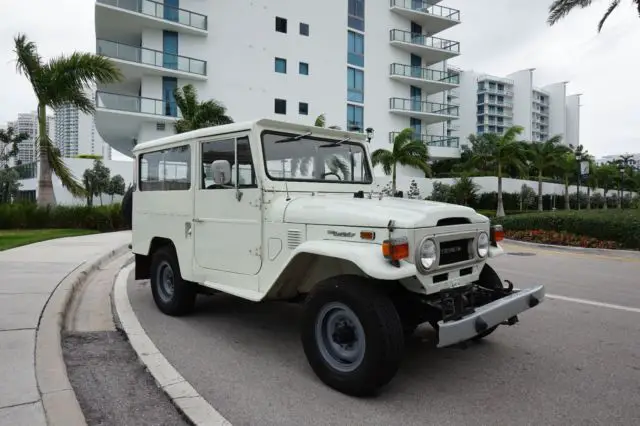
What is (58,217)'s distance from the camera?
1909 centimetres

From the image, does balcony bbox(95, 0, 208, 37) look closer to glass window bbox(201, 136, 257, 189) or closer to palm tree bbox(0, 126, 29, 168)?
palm tree bbox(0, 126, 29, 168)

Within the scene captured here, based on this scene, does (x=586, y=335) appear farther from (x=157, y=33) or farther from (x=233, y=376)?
(x=157, y=33)

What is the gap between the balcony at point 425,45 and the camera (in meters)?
42.1

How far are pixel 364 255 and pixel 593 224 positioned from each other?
13.9 m

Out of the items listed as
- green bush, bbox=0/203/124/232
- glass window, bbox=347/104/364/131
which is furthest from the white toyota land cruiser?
glass window, bbox=347/104/364/131

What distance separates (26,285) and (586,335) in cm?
761

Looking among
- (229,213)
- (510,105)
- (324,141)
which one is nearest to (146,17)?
A: (324,141)

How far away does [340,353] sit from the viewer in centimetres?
392

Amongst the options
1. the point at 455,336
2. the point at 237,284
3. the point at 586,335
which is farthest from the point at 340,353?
the point at 586,335

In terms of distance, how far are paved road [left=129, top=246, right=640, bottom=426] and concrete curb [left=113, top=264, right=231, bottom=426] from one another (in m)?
0.11

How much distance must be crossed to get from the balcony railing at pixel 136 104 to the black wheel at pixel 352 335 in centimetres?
2844

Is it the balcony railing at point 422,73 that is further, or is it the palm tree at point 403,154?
the balcony railing at point 422,73

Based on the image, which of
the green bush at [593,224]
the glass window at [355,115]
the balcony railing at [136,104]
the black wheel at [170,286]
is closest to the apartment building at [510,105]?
the glass window at [355,115]

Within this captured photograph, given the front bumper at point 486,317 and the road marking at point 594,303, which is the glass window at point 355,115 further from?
the front bumper at point 486,317
